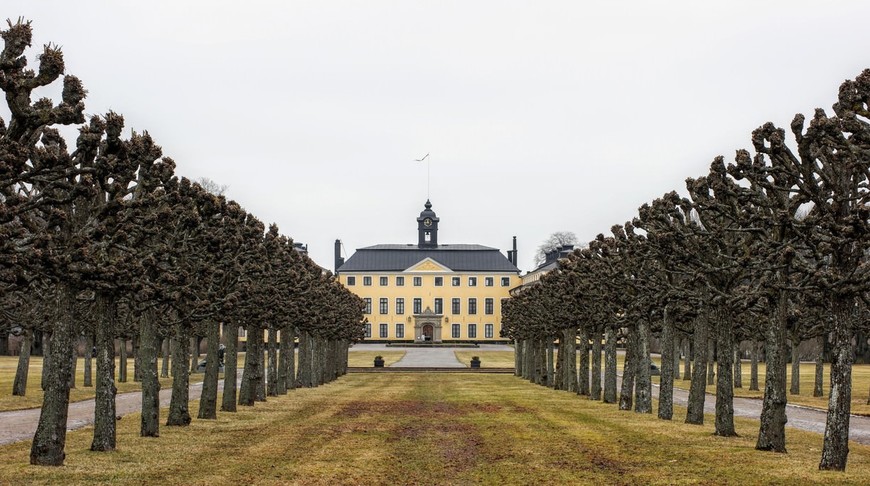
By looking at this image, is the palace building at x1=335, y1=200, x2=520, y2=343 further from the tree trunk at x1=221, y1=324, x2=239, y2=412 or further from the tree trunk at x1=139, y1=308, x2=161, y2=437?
the tree trunk at x1=139, y1=308, x2=161, y2=437

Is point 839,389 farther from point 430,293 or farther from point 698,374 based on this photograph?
point 430,293

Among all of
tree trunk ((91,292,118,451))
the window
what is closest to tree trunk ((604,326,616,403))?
tree trunk ((91,292,118,451))

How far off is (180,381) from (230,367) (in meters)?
4.85

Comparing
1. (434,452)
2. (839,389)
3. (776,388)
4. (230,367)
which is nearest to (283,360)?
(230,367)

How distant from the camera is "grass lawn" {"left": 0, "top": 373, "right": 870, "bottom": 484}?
19141mm

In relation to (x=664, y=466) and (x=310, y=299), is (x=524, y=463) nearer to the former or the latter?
(x=664, y=466)

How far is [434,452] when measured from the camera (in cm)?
→ 2339

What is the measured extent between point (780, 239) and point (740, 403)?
25207 mm

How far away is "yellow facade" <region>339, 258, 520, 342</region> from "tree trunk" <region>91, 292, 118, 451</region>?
14334 cm

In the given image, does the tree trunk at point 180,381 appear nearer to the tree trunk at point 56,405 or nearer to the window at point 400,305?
the tree trunk at point 56,405

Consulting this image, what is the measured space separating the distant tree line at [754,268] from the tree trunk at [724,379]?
3 centimetres

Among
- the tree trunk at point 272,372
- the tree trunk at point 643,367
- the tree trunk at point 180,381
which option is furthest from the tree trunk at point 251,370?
the tree trunk at point 643,367

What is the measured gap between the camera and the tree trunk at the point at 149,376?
2502 cm

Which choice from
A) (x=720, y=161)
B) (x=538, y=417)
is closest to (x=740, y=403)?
(x=538, y=417)
